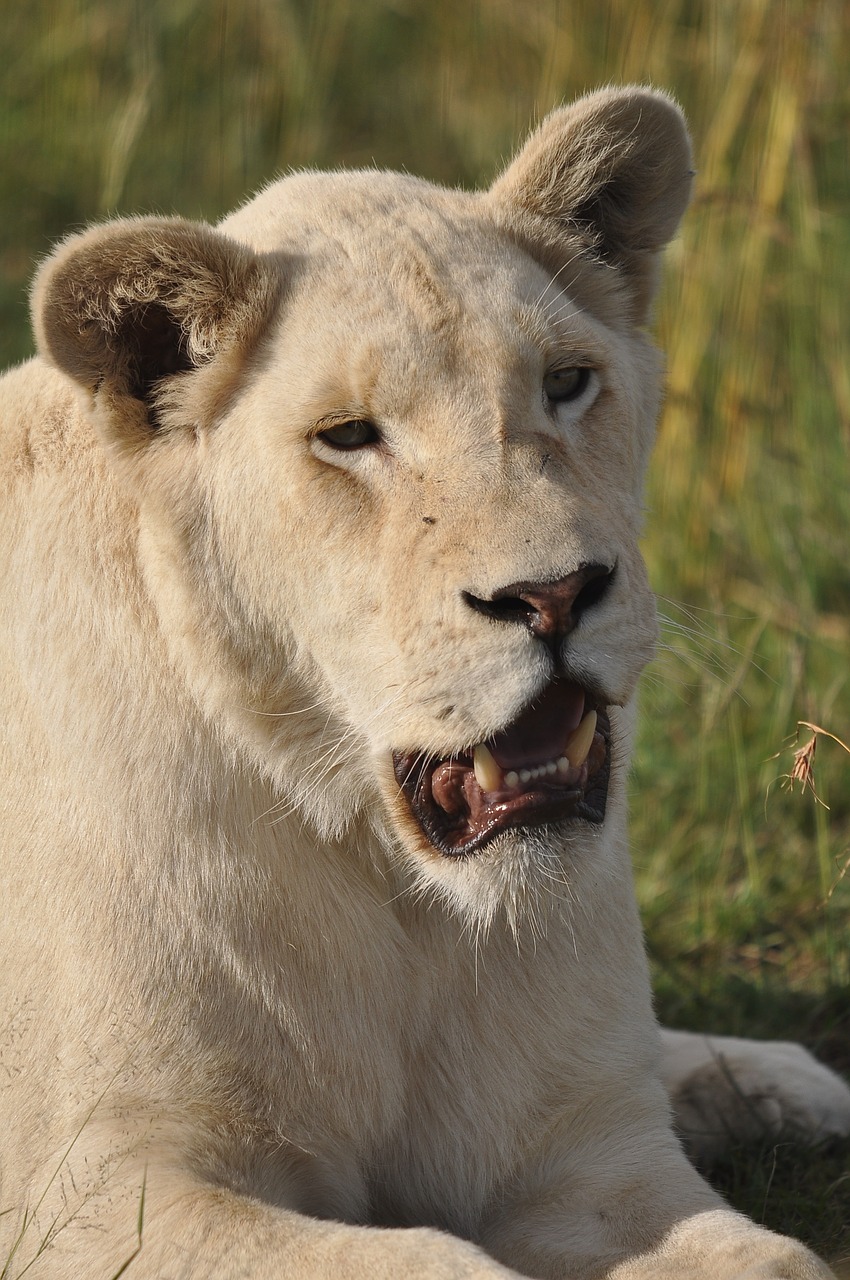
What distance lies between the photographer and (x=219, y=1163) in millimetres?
2834

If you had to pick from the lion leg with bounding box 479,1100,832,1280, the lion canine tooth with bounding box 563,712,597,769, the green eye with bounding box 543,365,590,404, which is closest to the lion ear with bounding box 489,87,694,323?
the green eye with bounding box 543,365,590,404

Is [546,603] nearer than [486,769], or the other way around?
[546,603]

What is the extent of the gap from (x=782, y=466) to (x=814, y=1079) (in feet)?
9.40

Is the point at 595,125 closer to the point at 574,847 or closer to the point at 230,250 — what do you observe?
the point at 230,250

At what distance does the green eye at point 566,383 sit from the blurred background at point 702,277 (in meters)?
0.57

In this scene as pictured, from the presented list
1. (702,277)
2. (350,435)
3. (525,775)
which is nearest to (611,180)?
(350,435)

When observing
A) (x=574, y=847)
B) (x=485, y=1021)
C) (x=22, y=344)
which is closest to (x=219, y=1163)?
(x=485, y=1021)

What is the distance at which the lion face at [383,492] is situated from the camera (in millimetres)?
2682

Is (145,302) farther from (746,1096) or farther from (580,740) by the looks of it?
(746,1096)

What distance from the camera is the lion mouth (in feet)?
8.96

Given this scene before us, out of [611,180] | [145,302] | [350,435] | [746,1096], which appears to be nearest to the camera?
[350,435]

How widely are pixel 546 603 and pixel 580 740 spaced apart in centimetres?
29

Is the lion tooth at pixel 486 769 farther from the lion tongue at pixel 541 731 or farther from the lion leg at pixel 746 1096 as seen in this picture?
the lion leg at pixel 746 1096

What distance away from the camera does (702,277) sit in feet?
21.4
